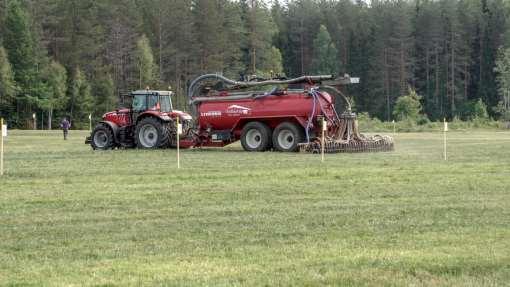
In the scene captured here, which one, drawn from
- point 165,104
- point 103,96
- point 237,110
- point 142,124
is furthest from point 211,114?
point 103,96

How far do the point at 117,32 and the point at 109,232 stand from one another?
73.3 m

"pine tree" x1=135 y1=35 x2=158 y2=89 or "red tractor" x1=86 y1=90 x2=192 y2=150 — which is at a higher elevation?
"pine tree" x1=135 y1=35 x2=158 y2=89

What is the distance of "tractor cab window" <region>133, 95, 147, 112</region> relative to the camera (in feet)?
93.8

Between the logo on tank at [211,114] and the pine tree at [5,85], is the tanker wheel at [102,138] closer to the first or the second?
the logo on tank at [211,114]

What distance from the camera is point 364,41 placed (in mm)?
104562

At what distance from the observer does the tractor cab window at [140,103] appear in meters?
28.6

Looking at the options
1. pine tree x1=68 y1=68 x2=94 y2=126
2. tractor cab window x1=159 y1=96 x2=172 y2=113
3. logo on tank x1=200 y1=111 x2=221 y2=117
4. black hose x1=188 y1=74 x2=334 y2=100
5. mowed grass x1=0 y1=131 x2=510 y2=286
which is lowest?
mowed grass x1=0 y1=131 x2=510 y2=286

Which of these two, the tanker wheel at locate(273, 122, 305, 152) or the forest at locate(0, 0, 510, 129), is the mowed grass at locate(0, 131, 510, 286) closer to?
A: the tanker wheel at locate(273, 122, 305, 152)

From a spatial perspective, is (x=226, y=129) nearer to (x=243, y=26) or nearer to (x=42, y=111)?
(x=42, y=111)

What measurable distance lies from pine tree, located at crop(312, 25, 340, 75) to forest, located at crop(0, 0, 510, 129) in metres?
0.17

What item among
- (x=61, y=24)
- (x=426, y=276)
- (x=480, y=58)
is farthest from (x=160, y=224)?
(x=480, y=58)

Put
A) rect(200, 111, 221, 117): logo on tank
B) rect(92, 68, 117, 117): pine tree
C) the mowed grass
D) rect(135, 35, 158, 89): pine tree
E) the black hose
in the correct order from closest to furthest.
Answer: the mowed grass, the black hose, rect(200, 111, 221, 117): logo on tank, rect(92, 68, 117, 117): pine tree, rect(135, 35, 158, 89): pine tree

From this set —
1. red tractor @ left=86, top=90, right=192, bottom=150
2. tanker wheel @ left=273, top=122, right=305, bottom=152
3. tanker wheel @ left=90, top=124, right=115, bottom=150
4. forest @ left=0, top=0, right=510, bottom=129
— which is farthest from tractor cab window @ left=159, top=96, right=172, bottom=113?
forest @ left=0, top=0, right=510, bottom=129

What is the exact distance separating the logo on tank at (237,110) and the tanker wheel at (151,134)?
2.37 m
